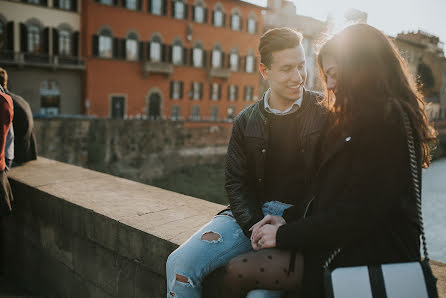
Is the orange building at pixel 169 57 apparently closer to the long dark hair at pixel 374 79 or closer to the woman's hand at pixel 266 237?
the woman's hand at pixel 266 237

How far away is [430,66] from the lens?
164 ft

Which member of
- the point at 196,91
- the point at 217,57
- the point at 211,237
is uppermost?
the point at 217,57

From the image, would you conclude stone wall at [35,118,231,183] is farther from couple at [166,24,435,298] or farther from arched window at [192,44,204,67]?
couple at [166,24,435,298]

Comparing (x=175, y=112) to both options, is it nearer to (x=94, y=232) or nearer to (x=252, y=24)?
(x=252, y=24)

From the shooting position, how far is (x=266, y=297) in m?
1.39

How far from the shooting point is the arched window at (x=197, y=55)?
26891mm

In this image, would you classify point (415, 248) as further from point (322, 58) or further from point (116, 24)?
point (116, 24)

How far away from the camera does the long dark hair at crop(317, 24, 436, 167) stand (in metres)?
1.25

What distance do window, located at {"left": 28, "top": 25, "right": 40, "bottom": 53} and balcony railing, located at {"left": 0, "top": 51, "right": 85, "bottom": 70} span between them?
1.50 ft

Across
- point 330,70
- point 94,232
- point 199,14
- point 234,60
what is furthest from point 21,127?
point 234,60

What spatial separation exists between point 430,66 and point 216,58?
110ft

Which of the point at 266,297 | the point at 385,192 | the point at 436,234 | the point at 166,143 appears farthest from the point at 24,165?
the point at 166,143

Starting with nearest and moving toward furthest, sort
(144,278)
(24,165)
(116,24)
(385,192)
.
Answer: (385,192)
(144,278)
(24,165)
(116,24)

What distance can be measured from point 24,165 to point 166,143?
16.2 m
